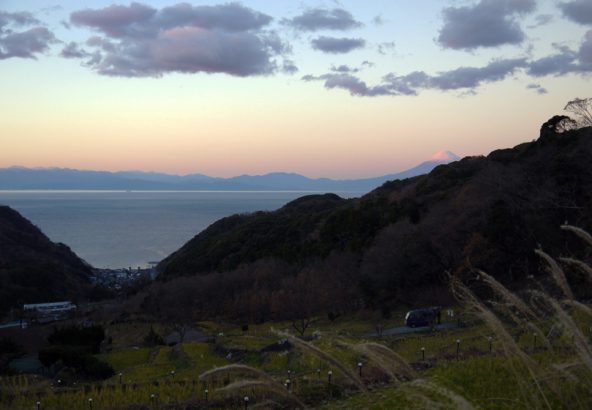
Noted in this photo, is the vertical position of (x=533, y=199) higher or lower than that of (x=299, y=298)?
higher

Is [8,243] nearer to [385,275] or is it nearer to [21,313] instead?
[21,313]

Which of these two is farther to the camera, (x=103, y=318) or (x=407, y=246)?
(x=103, y=318)

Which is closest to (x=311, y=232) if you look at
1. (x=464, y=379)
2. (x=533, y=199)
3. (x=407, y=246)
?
(x=407, y=246)

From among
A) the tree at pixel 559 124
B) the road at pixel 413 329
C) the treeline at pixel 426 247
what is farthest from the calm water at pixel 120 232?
the road at pixel 413 329

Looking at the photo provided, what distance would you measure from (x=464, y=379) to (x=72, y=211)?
18128 cm

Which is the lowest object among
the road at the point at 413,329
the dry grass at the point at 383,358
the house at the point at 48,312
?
the house at the point at 48,312

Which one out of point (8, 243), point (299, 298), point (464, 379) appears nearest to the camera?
point (464, 379)

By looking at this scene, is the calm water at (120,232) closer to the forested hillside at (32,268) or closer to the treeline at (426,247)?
the forested hillside at (32,268)

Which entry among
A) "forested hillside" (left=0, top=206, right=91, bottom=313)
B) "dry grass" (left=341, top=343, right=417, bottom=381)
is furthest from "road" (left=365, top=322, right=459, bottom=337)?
"forested hillside" (left=0, top=206, right=91, bottom=313)

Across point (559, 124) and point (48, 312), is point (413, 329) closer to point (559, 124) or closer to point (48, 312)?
point (559, 124)

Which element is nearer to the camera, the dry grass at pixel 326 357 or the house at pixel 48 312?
the dry grass at pixel 326 357

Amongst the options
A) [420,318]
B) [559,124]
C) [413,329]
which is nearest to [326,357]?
[413,329]

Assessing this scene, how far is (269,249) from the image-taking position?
53344 millimetres

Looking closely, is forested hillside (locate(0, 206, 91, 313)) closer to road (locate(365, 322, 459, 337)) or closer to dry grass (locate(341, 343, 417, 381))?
road (locate(365, 322, 459, 337))
